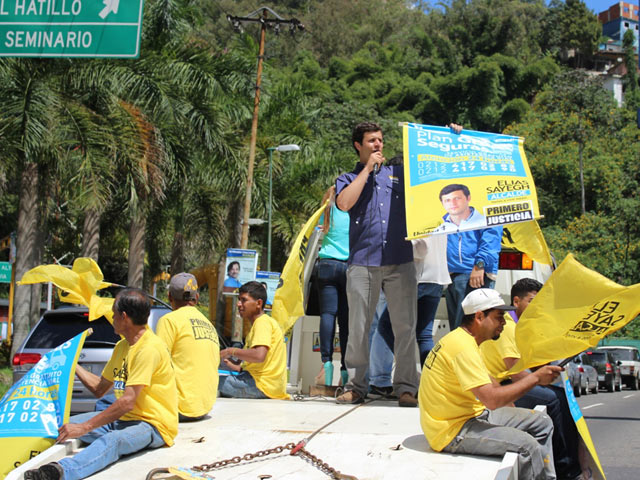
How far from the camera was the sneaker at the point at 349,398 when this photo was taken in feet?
21.0

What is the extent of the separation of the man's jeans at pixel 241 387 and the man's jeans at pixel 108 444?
7.27 ft

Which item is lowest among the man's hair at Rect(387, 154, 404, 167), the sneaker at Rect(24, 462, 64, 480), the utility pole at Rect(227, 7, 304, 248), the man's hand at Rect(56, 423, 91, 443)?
the sneaker at Rect(24, 462, 64, 480)

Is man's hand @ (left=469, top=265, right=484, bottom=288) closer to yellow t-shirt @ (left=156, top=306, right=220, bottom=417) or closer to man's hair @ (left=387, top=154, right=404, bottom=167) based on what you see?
man's hair @ (left=387, top=154, right=404, bottom=167)

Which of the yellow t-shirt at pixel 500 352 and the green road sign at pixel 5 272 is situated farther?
the green road sign at pixel 5 272

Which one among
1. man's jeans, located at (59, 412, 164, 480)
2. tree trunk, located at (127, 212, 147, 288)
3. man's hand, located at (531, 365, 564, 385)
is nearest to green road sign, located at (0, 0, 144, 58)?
man's jeans, located at (59, 412, 164, 480)

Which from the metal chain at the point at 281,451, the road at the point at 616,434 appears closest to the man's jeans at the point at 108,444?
the metal chain at the point at 281,451

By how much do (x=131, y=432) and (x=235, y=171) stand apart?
66.5 ft

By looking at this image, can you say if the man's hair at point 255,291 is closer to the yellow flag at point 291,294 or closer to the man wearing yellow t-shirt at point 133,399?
the yellow flag at point 291,294

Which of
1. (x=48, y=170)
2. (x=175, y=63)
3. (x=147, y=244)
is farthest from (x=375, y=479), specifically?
(x=147, y=244)

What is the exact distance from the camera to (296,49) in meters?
83.7

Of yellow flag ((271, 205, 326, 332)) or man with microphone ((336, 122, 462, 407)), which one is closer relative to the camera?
man with microphone ((336, 122, 462, 407))

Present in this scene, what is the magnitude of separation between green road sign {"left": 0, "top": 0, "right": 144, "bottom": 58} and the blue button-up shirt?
3.48 m

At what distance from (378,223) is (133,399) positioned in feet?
8.17

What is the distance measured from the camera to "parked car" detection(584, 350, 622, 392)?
28172 mm
